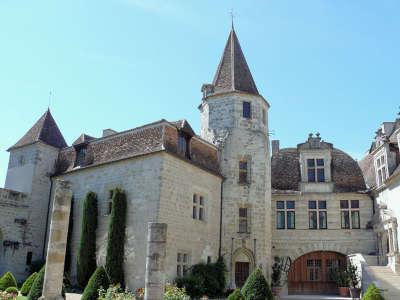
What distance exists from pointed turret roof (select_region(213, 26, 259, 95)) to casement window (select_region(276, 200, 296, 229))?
7034 mm

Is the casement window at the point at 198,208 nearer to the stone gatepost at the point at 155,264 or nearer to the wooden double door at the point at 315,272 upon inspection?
the wooden double door at the point at 315,272

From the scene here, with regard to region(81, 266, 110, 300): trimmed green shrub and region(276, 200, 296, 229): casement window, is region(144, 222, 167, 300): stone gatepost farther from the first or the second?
region(276, 200, 296, 229): casement window

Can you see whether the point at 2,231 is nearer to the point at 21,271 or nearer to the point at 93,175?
the point at 21,271

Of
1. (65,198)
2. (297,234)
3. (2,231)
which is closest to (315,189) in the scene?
(297,234)

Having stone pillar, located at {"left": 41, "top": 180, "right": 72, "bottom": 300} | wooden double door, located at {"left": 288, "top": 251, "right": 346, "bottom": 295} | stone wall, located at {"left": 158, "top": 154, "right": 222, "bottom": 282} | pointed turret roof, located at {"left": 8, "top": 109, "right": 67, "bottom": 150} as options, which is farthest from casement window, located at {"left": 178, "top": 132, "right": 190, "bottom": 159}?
wooden double door, located at {"left": 288, "top": 251, "right": 346, "bottom": 295}

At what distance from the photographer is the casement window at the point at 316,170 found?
27.0 m

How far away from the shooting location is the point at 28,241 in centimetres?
2414

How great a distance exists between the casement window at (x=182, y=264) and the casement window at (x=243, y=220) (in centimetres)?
→ 428

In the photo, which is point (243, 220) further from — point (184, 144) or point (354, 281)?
point (354, 281)

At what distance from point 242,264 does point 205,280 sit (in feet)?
13.1

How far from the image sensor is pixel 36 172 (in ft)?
82.2

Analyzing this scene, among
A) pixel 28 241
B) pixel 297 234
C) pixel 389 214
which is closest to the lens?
pixel 389 214

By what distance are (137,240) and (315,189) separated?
40.3 feet

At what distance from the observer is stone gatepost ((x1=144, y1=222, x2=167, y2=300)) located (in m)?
13.0
